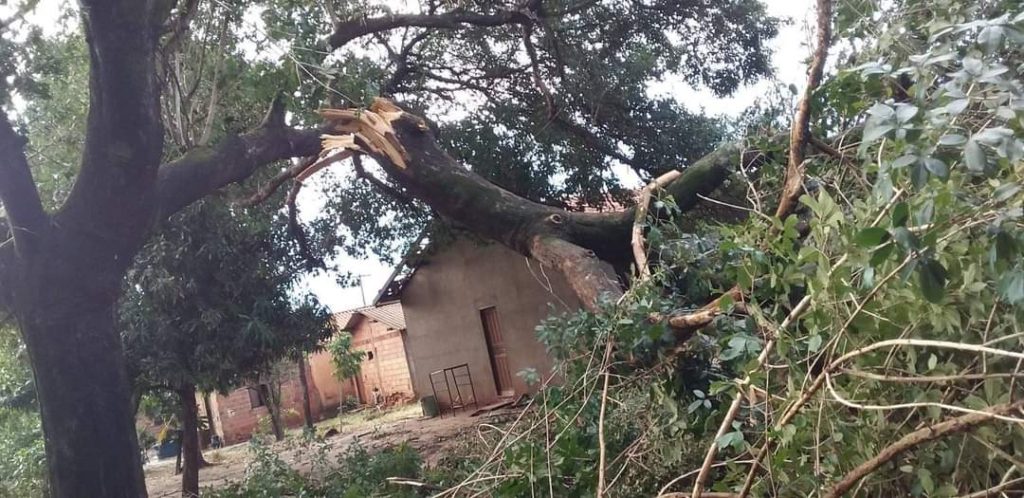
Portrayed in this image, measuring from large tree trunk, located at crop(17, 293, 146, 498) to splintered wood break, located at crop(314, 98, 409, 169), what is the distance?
2.59m

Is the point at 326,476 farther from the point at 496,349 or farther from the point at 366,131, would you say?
the point at 496,349

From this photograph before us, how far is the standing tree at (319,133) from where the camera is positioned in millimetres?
5367

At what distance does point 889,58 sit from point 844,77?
327mm

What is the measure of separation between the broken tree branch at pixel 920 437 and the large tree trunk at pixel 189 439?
29.9 ft

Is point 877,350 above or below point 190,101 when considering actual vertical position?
below

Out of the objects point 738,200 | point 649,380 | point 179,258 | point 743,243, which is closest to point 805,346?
point 743,243

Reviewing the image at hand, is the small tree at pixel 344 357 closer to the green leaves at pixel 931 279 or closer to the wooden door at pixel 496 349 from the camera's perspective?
the wooden door at pixel 496 349

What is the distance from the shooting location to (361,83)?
7.00 metres

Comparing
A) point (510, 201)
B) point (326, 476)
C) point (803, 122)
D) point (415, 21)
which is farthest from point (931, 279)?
point (415, 21)

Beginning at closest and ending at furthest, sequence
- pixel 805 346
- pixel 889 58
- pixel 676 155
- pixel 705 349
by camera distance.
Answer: pixel 805 346 → pixel 889 58 → pixel 705 349 → pixel 676 155

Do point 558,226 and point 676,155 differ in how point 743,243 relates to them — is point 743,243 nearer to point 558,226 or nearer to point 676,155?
point 558,226

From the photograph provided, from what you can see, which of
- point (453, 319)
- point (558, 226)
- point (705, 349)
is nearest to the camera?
point (705, 349)

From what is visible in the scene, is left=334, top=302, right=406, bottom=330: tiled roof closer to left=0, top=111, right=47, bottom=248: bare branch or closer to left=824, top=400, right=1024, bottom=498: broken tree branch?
left=0, top=111, right=47, bottom=248: bare branch

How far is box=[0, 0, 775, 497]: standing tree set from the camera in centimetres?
537
